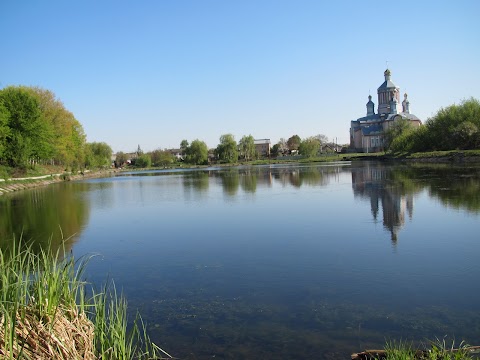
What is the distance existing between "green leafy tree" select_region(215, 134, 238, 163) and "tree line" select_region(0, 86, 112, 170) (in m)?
64.5

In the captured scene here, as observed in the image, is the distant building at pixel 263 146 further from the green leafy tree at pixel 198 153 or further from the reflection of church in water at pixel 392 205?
the reflection of church in water at pixel 392 205

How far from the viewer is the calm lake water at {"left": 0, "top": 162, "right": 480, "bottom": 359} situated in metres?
6.18

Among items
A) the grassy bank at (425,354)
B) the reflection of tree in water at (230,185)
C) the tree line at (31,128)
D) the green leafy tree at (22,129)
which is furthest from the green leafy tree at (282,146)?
the grassy bank at (425,354)

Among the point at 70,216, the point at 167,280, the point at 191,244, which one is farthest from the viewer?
the point at 70,216

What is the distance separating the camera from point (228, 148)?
12375 cm

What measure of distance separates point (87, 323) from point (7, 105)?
48429 mm

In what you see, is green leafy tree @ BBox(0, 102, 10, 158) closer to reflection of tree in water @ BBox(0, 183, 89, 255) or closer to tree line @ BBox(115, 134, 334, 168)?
reflection of tree in water @ BBox(0, 183, 89, 255)

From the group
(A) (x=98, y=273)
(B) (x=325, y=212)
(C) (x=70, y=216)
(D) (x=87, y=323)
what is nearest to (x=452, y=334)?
(D) (x=87, y=323)

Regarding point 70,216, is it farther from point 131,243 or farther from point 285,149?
point 285,149

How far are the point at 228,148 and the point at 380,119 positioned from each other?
154ft

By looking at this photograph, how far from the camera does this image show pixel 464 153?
5525 centimetres

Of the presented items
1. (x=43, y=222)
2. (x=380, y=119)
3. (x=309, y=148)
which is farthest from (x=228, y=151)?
(x=43, y=222)

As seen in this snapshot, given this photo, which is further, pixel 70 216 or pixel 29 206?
pixel 29 206

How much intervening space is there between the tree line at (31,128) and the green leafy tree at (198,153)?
6465 centimetres
